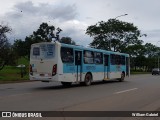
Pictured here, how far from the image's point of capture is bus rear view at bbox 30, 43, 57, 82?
21.8 metres

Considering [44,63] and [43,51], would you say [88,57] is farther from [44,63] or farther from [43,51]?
[44,63]

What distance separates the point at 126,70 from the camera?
33375 mm

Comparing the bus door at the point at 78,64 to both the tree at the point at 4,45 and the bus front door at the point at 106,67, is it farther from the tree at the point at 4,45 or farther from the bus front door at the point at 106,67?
the tree at the point at 4,45

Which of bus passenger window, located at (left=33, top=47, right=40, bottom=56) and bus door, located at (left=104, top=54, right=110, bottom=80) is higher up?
bus passenger window, located at (left=33, top=47, right=40, bottom=56)

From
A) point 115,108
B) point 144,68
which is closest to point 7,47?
point 115,108

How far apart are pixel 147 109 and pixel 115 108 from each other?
114 centimetres

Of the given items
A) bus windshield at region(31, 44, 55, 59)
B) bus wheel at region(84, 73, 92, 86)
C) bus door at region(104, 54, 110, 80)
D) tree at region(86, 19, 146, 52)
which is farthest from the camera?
tree at region(86, 19, 146, 52)

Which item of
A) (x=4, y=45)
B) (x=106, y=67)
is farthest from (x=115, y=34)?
(x=106, y=67)

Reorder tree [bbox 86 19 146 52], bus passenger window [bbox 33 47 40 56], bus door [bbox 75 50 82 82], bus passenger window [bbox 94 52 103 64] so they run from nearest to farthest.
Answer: bus passenger window [bbox 33 47 40 56] < bus door [bbox 75 50 82 82] < bus passenger window [bbox 94 52 103 64] < tree [bbox 86 19 146 52]

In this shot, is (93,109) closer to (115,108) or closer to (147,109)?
(115,108)

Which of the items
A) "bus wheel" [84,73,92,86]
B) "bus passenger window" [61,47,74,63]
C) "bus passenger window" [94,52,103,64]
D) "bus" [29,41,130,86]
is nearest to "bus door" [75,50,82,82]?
"bus" [29,41,130,86]

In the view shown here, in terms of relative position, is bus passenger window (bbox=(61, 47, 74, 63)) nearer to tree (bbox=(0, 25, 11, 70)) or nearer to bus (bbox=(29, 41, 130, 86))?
bus (bbox=(29, 41, 130, 86))

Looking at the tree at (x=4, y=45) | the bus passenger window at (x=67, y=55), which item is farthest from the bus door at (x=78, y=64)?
the tree at (x=4, y=45)

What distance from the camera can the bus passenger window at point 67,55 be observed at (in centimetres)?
2225
